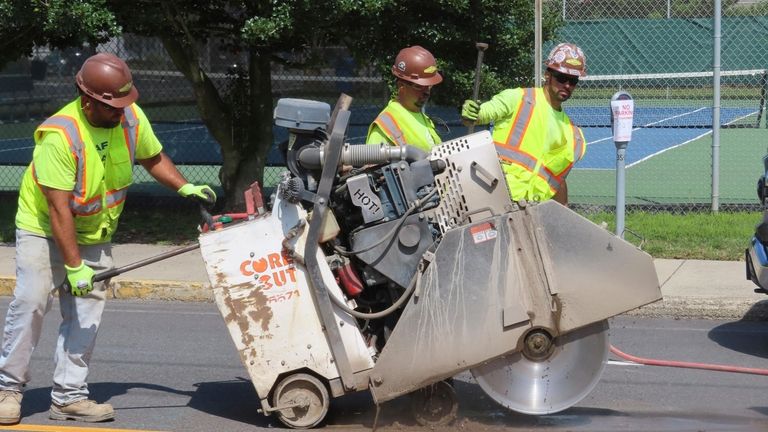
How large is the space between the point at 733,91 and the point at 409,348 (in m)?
13.4

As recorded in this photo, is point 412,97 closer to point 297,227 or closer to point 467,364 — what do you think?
point 297,227

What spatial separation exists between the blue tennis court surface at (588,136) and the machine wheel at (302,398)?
12.1 feet

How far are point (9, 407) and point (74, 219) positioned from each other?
1.00 meters

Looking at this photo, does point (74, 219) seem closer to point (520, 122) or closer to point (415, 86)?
point (415, 86)

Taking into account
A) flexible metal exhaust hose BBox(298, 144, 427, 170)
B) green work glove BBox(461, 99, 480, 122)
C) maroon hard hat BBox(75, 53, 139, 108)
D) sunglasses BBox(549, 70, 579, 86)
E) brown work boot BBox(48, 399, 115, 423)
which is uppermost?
maroon hard hat BBox(75, 53, 139, 108)

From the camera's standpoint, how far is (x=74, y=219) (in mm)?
5355

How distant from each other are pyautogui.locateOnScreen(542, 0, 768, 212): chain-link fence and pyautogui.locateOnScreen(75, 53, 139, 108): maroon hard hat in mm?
7336

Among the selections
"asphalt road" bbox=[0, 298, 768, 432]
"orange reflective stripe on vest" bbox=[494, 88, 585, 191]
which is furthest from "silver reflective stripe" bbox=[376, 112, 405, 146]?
"asphalt road" bbox=[0, 298, 768, 432]

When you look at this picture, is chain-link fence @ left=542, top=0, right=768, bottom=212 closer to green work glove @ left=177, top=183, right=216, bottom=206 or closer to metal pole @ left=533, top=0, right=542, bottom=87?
metal pole @ left=533, top=0, right=542, bottom=87

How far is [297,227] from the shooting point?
16.8 ft

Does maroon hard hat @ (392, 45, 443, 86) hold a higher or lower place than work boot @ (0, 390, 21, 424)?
higher

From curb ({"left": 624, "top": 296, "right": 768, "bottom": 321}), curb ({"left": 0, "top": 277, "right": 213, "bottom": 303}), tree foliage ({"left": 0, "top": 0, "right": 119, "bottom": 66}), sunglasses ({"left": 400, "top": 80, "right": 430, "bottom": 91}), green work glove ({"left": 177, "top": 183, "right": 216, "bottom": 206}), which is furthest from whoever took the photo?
tree foliage ({"left": 0, "top": 0, "right": 119, "bottom": 66})

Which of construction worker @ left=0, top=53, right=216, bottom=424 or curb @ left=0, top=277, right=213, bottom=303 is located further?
curb @ left=0, top=277, right=213, bottom=303

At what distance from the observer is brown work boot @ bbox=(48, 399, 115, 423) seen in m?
5.58
